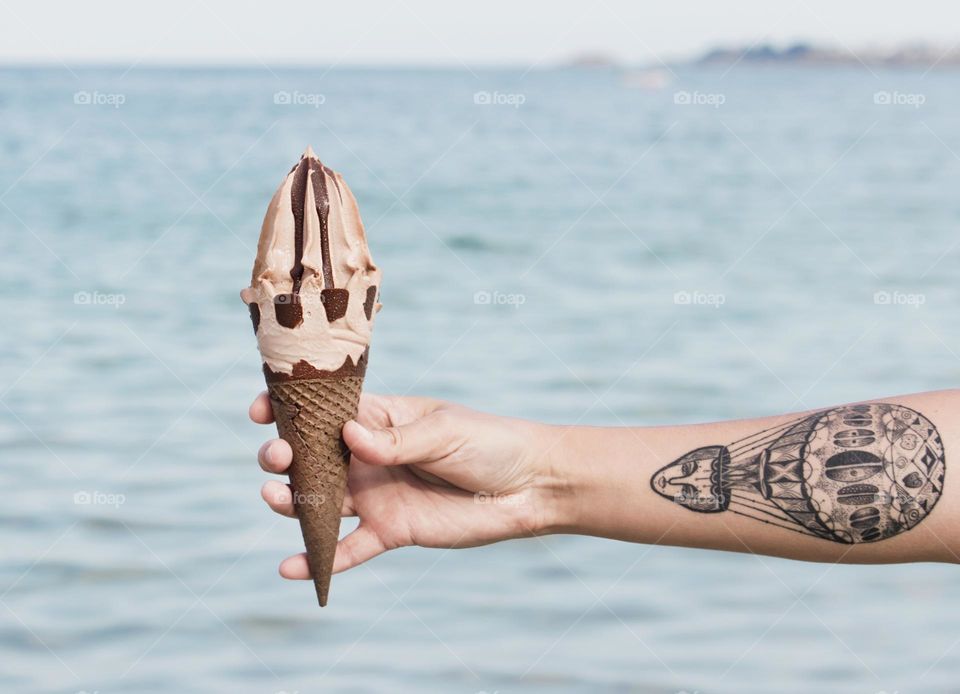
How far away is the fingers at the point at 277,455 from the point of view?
3055 mm

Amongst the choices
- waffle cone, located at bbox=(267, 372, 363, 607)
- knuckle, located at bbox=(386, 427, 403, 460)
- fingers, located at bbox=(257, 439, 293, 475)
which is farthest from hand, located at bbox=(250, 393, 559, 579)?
fingers, located at bbox=(257, 439, 293, 475)

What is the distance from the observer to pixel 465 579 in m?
6.60

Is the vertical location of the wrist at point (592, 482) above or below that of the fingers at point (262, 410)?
below

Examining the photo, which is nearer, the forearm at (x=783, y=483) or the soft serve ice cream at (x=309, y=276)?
the soft serve ice cream at (x=309, y=276)

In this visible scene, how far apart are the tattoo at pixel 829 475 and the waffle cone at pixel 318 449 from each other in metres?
0.97

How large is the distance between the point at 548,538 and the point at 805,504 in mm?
3816

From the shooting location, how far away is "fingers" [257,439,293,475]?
3.05 m

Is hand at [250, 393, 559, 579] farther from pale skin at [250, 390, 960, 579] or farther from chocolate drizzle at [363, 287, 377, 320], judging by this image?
chocolate drizzle at [363, 287, 377, 320]

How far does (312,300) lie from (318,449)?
0.44 m

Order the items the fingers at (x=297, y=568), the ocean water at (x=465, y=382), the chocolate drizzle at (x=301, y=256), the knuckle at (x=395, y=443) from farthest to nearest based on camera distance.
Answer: the ocean water at (x=465, y=382)
the fingers at (x=297, y=568)
the knuckle at (x=395, y=443)
the chocolate drizzle at (x=301, y=256)

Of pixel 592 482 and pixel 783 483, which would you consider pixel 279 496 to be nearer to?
pixel 592 482

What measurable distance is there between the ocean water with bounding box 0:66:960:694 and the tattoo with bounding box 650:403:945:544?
2.35m

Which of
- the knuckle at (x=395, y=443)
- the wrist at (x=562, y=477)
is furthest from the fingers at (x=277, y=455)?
the wrist at (x=562, y=477)

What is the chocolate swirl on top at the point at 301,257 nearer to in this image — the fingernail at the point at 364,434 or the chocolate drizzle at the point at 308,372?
the chocolate drizzle at the point at 308,372
